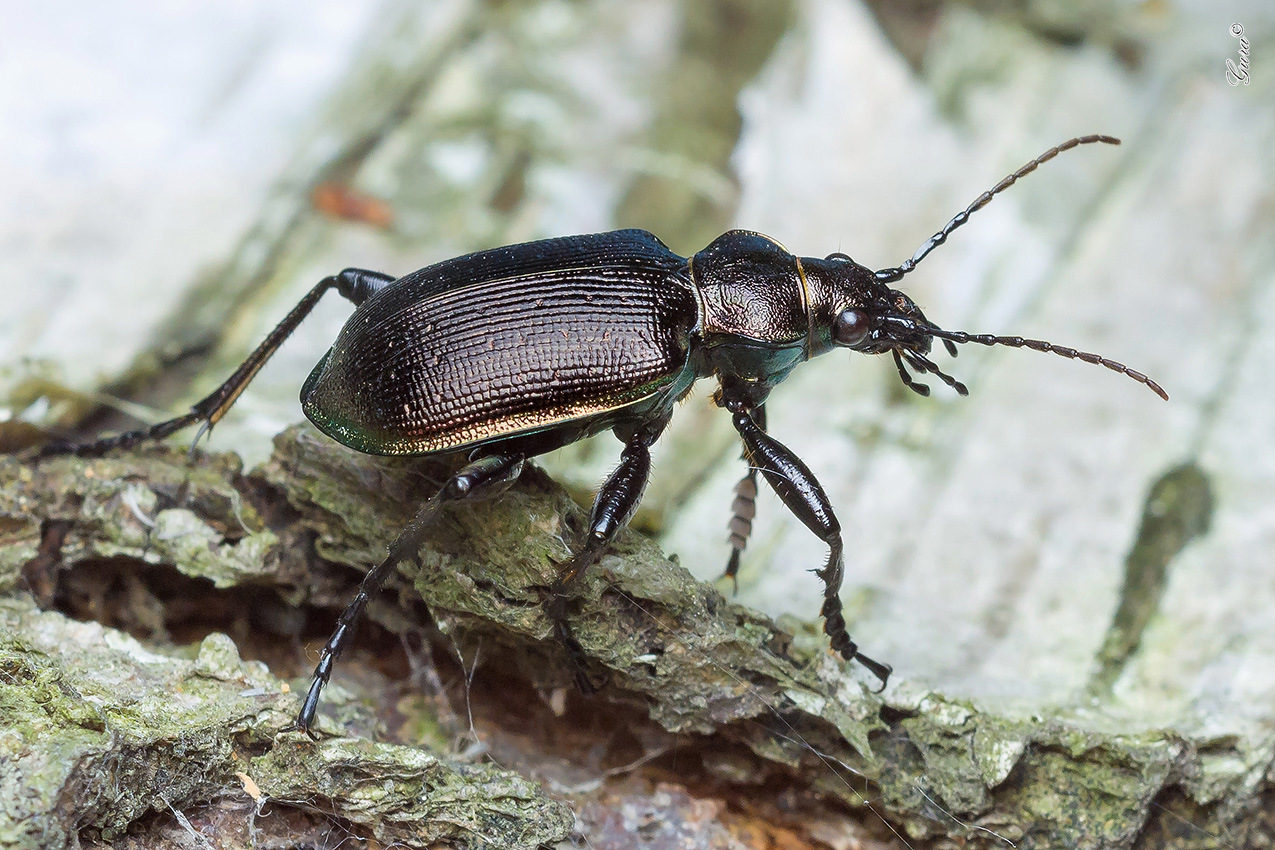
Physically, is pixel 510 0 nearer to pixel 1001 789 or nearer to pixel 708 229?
pixel 708 229

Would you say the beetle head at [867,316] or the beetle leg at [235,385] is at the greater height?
the beetle head at [867,316]

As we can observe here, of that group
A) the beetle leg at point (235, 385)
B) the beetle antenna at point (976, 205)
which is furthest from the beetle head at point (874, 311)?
the beetle leg at point (235, 385)

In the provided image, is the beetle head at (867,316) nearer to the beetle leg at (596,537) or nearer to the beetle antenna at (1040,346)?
the beetle antenna at (1040,346)

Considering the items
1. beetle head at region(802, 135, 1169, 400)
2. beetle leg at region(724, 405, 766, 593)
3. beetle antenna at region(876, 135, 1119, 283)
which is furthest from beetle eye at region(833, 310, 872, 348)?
beetle leg at region(724, 405, 766, 593)

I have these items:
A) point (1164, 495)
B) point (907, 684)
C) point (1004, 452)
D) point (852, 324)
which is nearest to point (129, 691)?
point (907, 684)

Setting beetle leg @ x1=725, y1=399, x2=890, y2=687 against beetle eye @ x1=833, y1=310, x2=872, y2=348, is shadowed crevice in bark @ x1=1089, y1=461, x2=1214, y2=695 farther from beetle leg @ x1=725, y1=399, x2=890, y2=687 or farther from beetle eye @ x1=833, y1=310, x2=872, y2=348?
beetle eye @ x1=833, y1=310, x2=872, y2=348

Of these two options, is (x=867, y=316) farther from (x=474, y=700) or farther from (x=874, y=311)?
(x=474, y=700)
